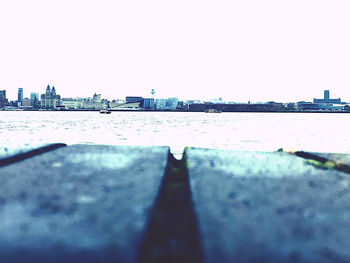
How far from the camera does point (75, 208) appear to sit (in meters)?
0.65

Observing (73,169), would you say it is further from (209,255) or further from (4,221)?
(209,255)

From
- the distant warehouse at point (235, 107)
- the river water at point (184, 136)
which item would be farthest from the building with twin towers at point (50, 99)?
the river water at point (184, 136)

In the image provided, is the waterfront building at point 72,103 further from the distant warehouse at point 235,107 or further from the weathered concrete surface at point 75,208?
the weathered concrete surface at point 75,208

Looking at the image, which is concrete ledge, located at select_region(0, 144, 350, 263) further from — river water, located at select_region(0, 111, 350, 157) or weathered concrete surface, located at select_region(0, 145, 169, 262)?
river water, located at select_region(0, 111, 350, 157)

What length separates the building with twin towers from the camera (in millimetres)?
153750

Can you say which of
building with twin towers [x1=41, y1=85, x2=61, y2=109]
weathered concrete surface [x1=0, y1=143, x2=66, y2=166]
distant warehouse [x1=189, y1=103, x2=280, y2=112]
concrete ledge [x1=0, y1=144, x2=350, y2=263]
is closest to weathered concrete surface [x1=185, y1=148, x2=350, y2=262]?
concrete ledge [x1=0, y1=144, x2=350, y2=263]

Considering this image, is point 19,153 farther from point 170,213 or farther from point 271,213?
point 271,213

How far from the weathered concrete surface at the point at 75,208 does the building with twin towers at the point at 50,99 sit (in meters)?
165

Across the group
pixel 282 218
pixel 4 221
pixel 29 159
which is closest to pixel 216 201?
pixel 282 218

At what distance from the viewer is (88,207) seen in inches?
25.6

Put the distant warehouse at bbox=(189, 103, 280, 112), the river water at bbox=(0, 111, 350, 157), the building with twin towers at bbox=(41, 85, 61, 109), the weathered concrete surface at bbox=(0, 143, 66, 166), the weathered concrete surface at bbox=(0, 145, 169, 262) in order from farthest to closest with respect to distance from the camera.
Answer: the building with twin towers at bbox=(41, 85, 61, 109) < the distant warehouse at bbox=(189, 103, 280, 112) < the river water at bbox=(0, 111, 350, 157) < the weathered concrete surface at bbox=(0, 143, 66, 166) < the weathered concrete surface at bbox=(0, 145, 169, 262)

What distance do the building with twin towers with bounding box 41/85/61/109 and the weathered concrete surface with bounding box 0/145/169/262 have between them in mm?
164629

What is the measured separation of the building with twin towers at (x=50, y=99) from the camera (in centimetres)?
15375

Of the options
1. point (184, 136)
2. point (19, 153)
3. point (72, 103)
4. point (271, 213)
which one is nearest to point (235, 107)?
point (72, 103)
